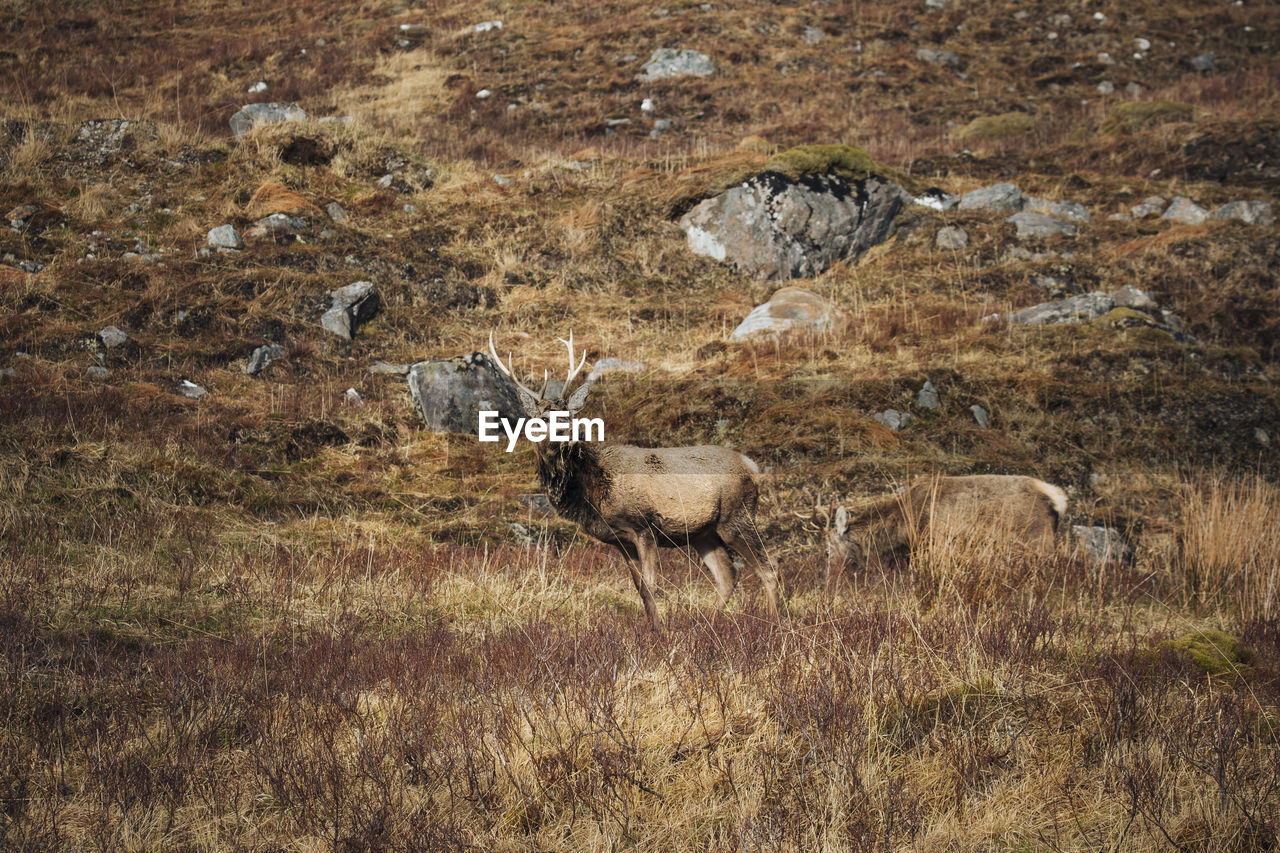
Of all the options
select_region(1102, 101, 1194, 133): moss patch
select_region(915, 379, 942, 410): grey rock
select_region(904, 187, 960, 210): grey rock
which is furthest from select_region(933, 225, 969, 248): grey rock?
select_region(1102, 101, 1194, 133): moss patch

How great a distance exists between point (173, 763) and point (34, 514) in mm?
4718

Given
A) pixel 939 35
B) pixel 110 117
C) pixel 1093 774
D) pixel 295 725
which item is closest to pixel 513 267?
pixel 110 117

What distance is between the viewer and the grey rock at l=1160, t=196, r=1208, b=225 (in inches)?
632

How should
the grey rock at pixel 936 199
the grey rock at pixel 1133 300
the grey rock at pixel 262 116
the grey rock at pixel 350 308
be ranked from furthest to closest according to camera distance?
the grey rock at pixel 262 116 < the grey rock at pixel 936 199 < the grey rock at pixel 1133 300 < the grey rock at pixel 350 308

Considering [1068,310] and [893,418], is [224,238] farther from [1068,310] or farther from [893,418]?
[1068,310]

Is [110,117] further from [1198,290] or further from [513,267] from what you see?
[1198,290]

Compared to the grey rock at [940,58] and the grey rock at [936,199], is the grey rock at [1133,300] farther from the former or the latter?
the grey rock at [940,58]

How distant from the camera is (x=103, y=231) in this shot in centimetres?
1468

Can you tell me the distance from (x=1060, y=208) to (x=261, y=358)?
548 inches

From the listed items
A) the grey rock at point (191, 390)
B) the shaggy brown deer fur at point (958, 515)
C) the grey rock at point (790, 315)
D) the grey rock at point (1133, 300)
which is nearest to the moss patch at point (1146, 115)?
the grey rock at point (1133, 300)

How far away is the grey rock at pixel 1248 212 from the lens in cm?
1566

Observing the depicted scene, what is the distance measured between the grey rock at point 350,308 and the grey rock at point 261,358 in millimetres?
969

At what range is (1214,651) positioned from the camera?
483 centimetres

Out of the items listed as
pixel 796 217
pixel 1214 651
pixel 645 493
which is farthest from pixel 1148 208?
pixel 645 493
